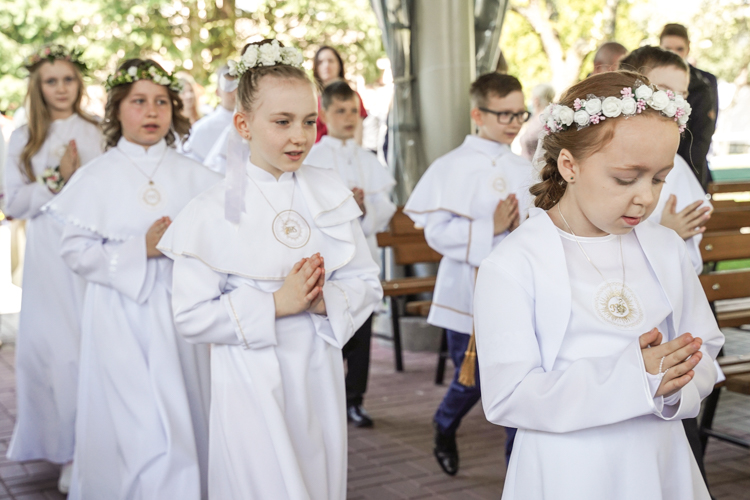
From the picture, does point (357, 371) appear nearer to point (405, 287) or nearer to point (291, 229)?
point (405, 287)

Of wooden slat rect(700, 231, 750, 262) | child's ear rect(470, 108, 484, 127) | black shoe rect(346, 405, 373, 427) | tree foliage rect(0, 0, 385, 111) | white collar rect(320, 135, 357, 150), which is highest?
tree foliage rect(0, 0, 385, 111)

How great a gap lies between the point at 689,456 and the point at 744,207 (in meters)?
4.41

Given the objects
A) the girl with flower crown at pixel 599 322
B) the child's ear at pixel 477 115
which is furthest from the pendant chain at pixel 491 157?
the girl with flower crown at pixel 599 322

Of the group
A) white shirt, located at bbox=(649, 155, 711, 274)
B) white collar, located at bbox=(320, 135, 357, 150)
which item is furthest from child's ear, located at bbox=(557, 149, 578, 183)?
white collar, located at bbox=(320, 135, 357, 150)

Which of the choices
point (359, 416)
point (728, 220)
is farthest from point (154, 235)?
point (728, 220)

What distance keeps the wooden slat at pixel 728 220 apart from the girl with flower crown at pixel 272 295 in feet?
12.0

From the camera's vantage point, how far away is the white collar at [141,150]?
4.06 metres

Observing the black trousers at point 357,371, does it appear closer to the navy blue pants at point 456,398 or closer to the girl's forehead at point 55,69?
the navy blue pants at point 456,398

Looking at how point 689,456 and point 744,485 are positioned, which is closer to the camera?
point 689,456

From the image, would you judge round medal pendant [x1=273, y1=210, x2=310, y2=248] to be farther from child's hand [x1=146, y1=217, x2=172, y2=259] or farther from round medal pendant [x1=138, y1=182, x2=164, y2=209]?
round medal pendant [x1=138, y1=182, x2=164, y2=209]

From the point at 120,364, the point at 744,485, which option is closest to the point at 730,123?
the point at 744,485

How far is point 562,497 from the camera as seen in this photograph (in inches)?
86.7

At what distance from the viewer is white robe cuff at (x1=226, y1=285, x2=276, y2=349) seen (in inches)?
114

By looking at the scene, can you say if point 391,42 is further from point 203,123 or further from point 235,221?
point 235,221
